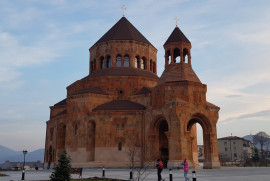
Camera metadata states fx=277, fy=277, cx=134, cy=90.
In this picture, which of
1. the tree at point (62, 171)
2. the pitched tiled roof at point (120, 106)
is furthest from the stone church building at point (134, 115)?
the tree at point (62, 171)

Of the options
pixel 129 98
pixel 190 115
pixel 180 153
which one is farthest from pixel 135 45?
pixel 180 153

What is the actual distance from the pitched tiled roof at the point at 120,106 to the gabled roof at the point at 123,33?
1098 centimetres

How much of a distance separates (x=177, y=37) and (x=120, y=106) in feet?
35.5

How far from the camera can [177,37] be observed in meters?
33.5

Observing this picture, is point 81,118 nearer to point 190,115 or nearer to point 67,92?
point 67,92

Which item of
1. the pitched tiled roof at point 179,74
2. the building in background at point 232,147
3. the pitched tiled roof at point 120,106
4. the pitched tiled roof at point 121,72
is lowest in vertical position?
the building in background at point 232,147

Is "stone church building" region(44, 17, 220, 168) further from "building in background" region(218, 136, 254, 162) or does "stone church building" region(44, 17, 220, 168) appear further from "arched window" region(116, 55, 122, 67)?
"building in background" region(218, 136, 254, 162)

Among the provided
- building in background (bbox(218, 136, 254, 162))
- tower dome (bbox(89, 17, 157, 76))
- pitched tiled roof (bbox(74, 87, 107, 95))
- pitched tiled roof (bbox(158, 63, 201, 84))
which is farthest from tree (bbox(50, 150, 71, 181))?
building in background (bbox(218, 136, 254, 162))

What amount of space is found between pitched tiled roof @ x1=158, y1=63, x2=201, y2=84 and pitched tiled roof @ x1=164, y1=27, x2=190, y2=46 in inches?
118

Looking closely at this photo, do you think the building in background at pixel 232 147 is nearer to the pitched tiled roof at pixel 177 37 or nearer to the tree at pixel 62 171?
the pitched tiled roof at pixel 177 37

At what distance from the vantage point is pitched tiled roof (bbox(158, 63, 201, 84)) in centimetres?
3131

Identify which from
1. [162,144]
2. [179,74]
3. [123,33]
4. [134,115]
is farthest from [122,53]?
[162,144]

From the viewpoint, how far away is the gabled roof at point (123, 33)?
41.0 meters

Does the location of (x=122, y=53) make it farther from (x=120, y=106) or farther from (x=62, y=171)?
(x=62, y=171)
